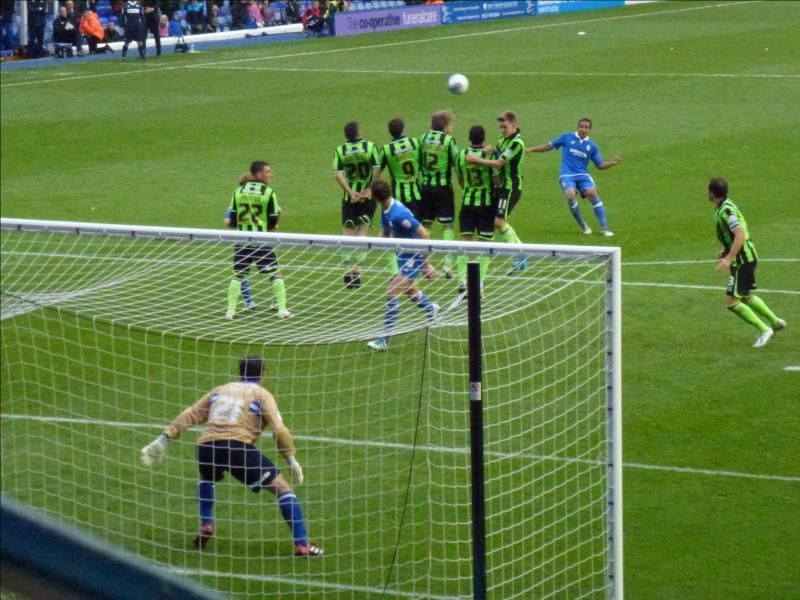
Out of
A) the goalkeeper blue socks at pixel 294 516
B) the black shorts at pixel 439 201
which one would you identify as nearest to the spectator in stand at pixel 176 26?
the black shorts at pixel 439 201

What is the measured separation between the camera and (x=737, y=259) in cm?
1276

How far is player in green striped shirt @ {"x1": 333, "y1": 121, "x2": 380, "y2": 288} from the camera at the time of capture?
15969 mm

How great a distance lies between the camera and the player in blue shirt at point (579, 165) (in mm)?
18203

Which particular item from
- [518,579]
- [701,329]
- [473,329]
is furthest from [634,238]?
[473,329]

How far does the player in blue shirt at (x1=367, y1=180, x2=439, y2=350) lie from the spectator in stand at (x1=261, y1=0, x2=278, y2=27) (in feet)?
111

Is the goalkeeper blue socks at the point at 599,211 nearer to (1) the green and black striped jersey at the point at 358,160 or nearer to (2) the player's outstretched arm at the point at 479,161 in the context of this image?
(2) the player's outstretched arm at the point at 479,161

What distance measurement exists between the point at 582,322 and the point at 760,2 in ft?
119

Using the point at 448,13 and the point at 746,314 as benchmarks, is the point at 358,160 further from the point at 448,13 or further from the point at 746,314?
the point at 448,13

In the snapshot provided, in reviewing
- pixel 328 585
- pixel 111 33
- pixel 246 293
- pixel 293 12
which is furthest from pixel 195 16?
pixel 328 585

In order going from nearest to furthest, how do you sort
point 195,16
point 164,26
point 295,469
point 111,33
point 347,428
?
point 295,469, point 347,428, point 111,33, point 164,26, point 195,16

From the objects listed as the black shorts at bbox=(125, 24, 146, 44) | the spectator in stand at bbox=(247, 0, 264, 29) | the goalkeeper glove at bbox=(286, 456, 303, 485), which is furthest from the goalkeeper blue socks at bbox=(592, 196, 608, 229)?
the spectator in stand at bbox=(247, 0, 264, 29)

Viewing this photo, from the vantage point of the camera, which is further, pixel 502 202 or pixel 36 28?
pixel 36 28

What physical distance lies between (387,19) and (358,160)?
30113mm

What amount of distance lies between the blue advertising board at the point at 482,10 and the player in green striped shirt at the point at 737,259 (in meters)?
34.7
